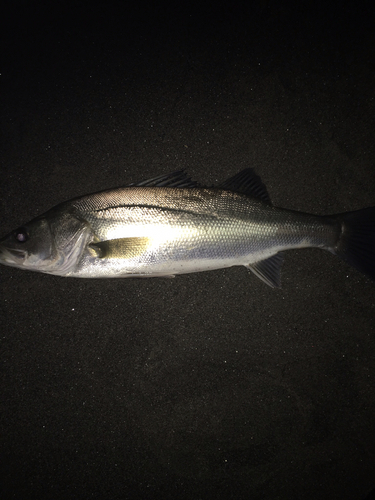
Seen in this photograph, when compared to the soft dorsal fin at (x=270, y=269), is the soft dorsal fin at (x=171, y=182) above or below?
above

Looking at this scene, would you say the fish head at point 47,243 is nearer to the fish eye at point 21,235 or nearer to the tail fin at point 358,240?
the fish eye at point 21,235

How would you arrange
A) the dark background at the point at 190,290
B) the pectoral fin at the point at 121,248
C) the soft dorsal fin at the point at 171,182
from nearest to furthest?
the pectoral fin at the point at 121,248, the soft dorsal fin at the point at 171,182, the dark background at the point at 190,290

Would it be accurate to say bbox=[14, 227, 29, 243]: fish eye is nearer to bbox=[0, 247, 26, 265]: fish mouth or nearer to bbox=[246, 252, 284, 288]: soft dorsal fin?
bbox=[0, 247, 26, 265]: fish mouth

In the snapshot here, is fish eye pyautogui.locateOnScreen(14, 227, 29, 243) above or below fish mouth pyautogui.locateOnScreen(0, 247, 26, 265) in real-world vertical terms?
above

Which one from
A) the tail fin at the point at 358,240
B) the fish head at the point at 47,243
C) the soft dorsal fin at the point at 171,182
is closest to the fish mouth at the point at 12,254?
the fish head at the point at 47,243

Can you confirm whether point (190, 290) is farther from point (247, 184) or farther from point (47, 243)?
point (47, 243)

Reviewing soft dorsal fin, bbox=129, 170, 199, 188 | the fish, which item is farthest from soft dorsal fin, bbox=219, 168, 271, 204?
soft dorsal fin, bbox=129, 170, 199, 188
